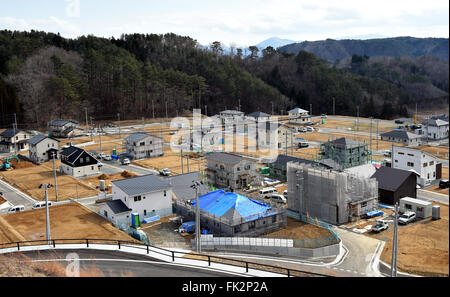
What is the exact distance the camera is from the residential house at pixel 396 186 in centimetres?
1490

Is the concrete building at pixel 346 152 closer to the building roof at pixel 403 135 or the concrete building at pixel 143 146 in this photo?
the building roof at pixel 403 135

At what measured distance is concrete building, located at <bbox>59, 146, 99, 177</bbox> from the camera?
20078 millimetres

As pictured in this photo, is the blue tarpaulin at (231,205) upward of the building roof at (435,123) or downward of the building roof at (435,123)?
downward

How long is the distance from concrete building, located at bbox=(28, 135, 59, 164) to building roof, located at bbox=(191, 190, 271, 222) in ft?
46.6

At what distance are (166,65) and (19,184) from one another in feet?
117

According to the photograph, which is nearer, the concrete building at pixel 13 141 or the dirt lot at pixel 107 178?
the dirt lot at pixel 107 178

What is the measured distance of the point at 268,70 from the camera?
58.1 m

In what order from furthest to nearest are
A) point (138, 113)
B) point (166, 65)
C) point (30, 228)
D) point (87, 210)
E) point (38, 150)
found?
point (166, 65), point (138, 113), point (38, 150), point (87, 210), point (30, 228)

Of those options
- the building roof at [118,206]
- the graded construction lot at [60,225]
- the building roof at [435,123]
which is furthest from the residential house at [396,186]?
the building roof at [435,123]

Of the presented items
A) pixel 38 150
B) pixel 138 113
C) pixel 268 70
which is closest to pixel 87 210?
pixel 38 150

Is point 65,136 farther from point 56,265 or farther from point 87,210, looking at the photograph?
point 56,265

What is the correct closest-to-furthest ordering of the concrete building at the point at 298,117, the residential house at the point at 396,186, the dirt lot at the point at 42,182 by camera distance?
the residential house at the point at 396,186 < the dirt lot at the point at 42,182 < the concrete building at the point at 298,117

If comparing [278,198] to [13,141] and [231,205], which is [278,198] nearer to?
[231,205]

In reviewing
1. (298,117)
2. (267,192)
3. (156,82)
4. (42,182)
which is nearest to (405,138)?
(298,117)
